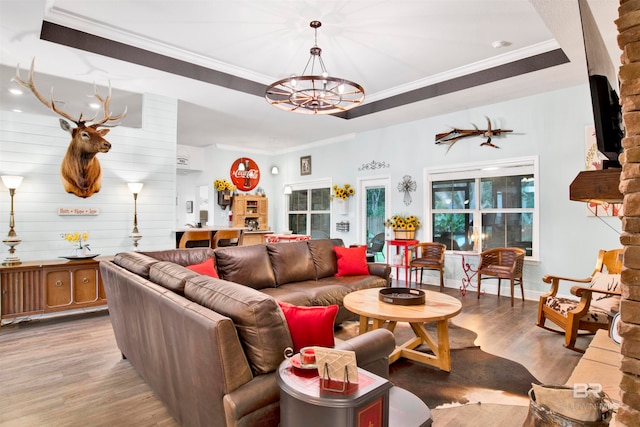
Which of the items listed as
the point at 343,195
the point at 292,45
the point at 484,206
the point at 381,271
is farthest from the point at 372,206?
the point at 292,45

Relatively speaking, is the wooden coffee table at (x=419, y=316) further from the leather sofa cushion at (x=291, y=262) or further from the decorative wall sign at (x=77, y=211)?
the decorative wall sign at (x=77, y=211)

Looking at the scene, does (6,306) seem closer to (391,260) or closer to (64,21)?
(64,21)

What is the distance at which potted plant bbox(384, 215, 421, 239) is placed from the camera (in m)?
6.51

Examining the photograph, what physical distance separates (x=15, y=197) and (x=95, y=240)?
38.2 inches

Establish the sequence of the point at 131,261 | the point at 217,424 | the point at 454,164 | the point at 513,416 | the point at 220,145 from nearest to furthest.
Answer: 1. the point at 217,424
2. the point at 513,416
3. the point at 131,261
4. the point at 454,164
5. the point at 220,145

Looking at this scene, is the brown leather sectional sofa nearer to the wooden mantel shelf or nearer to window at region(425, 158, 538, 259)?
the wooden mantel shelf

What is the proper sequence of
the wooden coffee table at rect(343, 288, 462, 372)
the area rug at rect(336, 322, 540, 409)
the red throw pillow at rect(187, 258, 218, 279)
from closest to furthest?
the area rug at rect(336, 322, 540, 409), the wooden coffee table at rect(343, 288, 462, 372), the red throw pillow at rect(187, 258, 218, 279)

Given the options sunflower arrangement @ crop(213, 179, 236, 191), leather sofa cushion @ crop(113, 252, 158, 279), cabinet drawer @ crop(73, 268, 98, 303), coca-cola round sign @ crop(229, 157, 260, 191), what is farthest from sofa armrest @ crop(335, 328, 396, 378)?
sunflower arrangement @ crop(213, 179, 236, 191)

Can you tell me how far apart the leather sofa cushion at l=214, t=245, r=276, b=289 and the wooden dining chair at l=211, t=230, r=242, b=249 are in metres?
2.41

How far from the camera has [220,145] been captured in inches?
359

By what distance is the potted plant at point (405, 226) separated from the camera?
6508 mm

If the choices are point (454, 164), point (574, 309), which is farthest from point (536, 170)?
point (574, 309)

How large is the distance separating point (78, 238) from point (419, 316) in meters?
4.19

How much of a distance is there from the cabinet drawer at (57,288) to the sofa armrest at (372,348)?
3.81 metres
